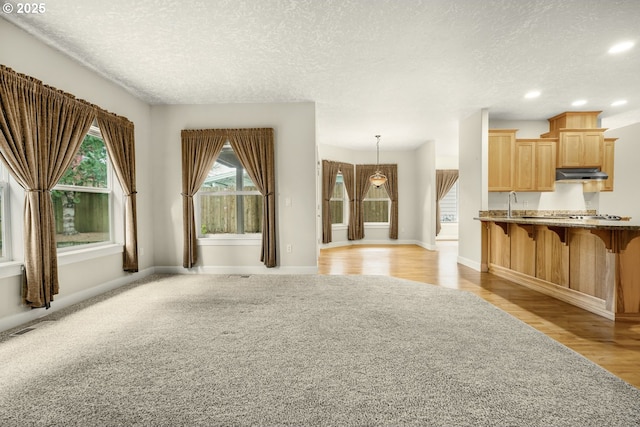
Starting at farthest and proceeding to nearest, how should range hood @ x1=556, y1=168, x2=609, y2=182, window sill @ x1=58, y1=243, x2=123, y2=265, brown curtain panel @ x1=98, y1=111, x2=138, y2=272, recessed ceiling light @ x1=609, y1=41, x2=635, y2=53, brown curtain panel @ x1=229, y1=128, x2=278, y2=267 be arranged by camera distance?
range hood @ x1=556, y1=168, x2=609, y2=182 → brown curtain panel @ x1=229, y1=128, x2=278, y2=267 → brown curtain panel @ x1=98, y1=111, x2=138, y2=272 → window sill @ x1=58, y1=243, x2=123, y2=265 → recessed ceiling light @ x1=609, y1=41, x2=635, y2=53

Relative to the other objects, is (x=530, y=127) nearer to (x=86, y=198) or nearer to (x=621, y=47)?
(x=621, y=47)

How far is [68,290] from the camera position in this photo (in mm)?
3424

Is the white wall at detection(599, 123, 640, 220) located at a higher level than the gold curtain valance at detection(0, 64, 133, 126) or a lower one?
lower

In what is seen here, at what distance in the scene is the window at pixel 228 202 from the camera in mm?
5246

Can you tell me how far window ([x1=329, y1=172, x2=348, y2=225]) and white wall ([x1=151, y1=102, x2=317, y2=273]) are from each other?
13.0ft

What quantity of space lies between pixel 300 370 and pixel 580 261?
11.0ft

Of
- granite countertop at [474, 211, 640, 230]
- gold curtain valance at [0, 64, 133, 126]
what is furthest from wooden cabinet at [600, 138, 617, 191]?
gold curtain valance at [0, 64, 133, 126]

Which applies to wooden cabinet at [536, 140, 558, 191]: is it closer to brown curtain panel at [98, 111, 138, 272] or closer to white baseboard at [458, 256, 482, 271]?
white baseboard at [458, 256, 482, 271]

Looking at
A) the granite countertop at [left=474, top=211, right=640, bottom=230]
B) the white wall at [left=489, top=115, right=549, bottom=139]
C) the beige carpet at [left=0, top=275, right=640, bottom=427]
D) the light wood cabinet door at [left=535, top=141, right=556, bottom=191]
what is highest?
the white wall at [left=489, top=115, right=549, bottom=139]

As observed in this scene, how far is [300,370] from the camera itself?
77.3 inches

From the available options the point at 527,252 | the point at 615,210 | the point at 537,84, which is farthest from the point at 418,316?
the point at 615,210

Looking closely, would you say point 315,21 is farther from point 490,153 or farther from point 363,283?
point 490,153

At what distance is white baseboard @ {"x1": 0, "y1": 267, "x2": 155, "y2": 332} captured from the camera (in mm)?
2762

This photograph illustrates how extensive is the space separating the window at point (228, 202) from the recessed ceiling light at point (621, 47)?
5.01 metres
